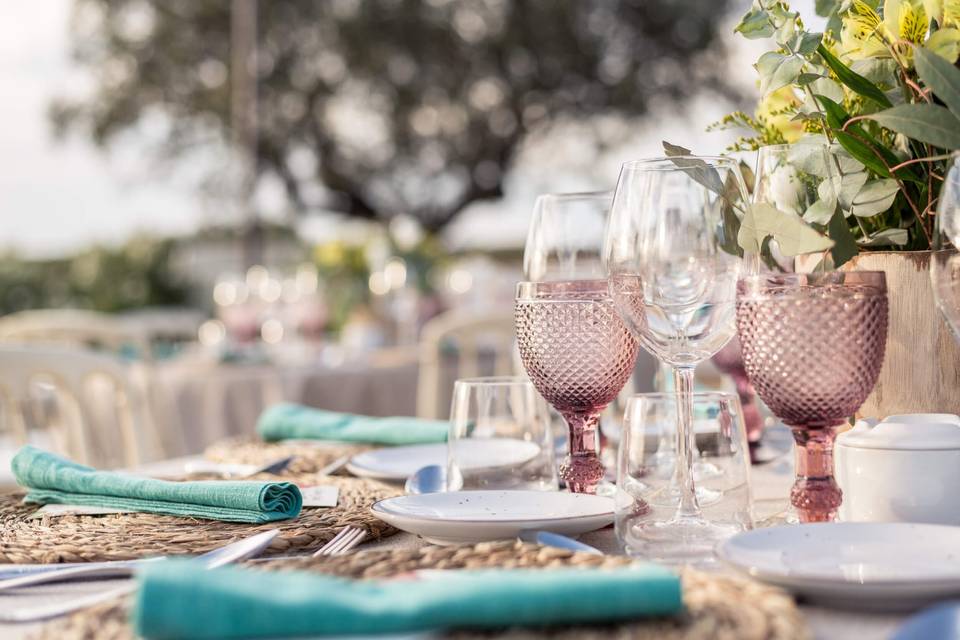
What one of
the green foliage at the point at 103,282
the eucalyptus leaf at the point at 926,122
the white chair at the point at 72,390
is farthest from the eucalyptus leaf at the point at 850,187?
the green foliage at the point at 103,282

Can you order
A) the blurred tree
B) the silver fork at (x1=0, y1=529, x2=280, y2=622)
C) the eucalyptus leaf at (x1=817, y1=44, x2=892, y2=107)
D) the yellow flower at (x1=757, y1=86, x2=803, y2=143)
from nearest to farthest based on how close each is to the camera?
the silver fork at (x1=0, y1=529, x2=280, y2=622), the eucalyptus leaf at (x1=817, y1=44, x2=892, y2=107), the yellow flower at (x1=757, y1=86, x2=803, y2=143), the blurred tree

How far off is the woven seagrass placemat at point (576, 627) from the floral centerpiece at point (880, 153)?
27cm

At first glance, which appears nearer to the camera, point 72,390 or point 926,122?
point 926,122

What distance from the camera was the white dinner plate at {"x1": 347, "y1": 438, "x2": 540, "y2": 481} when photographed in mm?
874

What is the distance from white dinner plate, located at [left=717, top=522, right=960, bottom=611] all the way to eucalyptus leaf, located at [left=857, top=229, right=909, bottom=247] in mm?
274

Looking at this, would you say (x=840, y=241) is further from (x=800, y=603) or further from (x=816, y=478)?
(x=800, y=603)

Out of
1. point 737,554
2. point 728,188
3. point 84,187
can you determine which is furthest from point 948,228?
point 84,187

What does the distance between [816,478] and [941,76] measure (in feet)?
0.92

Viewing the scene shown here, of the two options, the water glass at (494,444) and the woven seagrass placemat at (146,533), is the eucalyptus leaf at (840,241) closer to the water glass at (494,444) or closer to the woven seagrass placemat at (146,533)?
the water glass at (494,444)

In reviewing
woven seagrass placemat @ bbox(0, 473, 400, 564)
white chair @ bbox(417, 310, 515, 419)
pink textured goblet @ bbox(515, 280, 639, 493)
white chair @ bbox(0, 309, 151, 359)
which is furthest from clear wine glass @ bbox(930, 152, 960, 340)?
white chair @ bbox(0, 309, 151, 359)

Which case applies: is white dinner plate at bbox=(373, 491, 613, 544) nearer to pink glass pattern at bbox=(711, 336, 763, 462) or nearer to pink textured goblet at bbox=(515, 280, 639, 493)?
pink textured goblet at bbox=(515, 280, 639, 493)

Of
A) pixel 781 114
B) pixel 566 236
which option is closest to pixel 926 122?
pixel 781 114

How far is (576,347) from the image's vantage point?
2.78ft

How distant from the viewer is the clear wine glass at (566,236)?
37.7 inches
